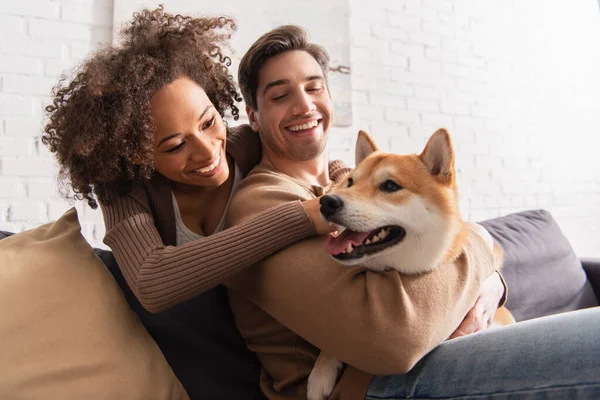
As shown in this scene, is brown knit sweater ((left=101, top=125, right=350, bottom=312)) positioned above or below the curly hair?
below

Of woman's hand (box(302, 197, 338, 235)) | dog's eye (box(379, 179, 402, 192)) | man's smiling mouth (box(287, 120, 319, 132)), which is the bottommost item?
woman's hand (box(302, 197, 338, 235))

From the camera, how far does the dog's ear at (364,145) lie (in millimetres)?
1220

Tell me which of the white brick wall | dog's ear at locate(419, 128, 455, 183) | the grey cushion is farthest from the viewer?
the grey cushion

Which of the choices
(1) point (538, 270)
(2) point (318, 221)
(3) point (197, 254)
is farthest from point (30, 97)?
(1) point (538, 270)

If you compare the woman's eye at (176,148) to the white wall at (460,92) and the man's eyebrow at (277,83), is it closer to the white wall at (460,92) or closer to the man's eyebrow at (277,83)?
the man's eyebrow at (277,83)

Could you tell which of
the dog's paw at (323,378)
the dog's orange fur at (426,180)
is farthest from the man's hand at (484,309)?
the dog's paw at (323,378)

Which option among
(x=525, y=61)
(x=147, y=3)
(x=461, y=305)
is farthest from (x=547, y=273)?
(x=147, y=3)

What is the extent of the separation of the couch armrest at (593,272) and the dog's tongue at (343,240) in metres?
1.72

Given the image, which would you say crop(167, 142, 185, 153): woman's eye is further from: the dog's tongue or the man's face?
the dog's tongue

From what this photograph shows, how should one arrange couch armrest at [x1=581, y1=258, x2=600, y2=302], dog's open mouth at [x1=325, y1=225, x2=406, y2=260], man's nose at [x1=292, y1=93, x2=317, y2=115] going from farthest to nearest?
couch armrest at [x1=581, y1=258, x2=600, y2=302]
man's nose at [x1=292, y1=93, x2=317, y2=115]
dog's open mouth at [x1=325, y1=225, x2=406, y2=260]

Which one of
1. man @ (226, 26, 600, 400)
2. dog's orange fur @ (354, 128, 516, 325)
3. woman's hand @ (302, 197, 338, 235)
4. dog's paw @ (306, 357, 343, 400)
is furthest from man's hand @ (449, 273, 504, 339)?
woman's hand @ (302, 197, 338, 235)

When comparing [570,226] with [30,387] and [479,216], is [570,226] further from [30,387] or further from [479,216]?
[30,387]

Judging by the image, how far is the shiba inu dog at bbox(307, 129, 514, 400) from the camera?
0.92 m

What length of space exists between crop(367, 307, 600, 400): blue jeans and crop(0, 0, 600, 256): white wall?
1.46 meters
